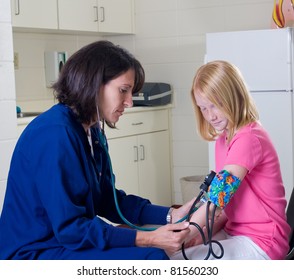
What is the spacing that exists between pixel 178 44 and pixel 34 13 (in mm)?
1372

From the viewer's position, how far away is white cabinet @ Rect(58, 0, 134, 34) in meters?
4.09

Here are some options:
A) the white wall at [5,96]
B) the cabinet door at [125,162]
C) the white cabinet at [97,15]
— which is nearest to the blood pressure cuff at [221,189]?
the white wall at [5,96]

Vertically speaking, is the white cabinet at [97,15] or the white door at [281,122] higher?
the white cabinet at [97,15]

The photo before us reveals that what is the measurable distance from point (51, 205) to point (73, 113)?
0.32m

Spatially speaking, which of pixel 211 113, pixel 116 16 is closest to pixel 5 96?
pixel 211 113

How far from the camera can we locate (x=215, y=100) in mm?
1882

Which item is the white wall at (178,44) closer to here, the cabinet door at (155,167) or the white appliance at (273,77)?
the cabinet door at (155,167)

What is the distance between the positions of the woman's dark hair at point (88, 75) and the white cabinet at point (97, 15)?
2.29 m

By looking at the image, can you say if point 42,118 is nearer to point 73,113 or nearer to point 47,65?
point 73,113

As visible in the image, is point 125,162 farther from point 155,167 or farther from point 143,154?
point 155,167

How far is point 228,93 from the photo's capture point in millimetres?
1873

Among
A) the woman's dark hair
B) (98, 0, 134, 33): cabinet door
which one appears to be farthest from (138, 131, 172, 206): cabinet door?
the woman's dark hair

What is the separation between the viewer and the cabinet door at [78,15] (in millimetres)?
4047

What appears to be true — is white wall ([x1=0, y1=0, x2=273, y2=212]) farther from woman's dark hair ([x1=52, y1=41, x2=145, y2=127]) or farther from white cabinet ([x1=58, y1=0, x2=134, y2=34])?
woman's dark hair ([x1=52, y1=41, x2=145, y2=127])
